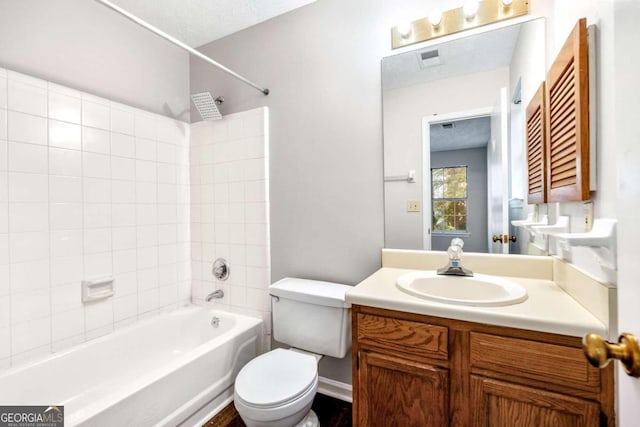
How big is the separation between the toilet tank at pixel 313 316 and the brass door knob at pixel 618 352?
1076 mm

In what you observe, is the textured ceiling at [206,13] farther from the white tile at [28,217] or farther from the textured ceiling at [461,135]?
the white tile at [28,217]

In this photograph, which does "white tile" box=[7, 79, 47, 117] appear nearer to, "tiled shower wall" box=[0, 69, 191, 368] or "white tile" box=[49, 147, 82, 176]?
"tiled shower wall" box=[0, 69, 191, 368]

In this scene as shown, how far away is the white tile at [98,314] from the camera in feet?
5.62

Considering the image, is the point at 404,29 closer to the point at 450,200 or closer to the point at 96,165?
the point at 450,200

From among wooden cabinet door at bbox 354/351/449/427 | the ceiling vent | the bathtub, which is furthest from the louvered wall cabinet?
the bathtub

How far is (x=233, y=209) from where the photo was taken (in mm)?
2105

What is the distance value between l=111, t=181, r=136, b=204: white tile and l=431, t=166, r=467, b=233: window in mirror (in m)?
1.91

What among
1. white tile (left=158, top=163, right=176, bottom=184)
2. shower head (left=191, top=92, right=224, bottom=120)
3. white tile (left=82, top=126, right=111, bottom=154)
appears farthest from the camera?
white tile (left=158, top=163, right=176, bottom=184)

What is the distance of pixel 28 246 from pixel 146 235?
0.61 m

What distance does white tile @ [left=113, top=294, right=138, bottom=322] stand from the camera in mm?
1845

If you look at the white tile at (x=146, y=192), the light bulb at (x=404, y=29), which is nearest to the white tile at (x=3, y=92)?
the white tile at (x=146, y=192)

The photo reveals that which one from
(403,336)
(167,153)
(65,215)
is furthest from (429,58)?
(65,215)

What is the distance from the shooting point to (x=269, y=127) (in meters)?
1.98

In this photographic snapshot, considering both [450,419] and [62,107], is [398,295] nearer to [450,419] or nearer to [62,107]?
[450,419]
